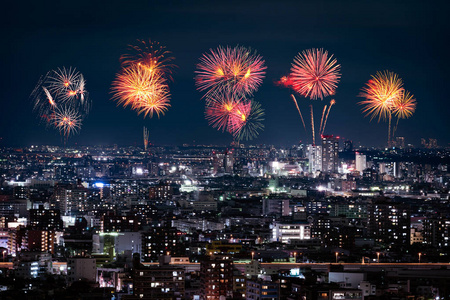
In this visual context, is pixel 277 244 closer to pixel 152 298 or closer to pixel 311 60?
pixel 311 60

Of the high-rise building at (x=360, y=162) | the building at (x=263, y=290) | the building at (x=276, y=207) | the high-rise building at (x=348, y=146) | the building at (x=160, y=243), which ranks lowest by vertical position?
the building at (x=263, y=290)

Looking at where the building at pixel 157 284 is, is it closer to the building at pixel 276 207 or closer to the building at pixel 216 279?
the building at pixel 216 279

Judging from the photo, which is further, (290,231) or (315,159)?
(315,159)

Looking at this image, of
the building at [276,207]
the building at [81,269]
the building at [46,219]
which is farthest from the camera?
the building at [276,207]

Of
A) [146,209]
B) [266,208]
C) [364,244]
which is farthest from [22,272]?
[266,208]

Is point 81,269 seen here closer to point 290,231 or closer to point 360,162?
point 290,231

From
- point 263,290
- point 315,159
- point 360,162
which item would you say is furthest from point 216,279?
point 360,162

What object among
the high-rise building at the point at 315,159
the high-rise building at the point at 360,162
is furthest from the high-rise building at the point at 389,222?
the high-rise building at the point at 360,162

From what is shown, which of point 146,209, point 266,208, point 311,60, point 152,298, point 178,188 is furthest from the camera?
point 178,188

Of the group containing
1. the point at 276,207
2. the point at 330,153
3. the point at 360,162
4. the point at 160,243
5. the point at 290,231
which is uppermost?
the point at 330,153
